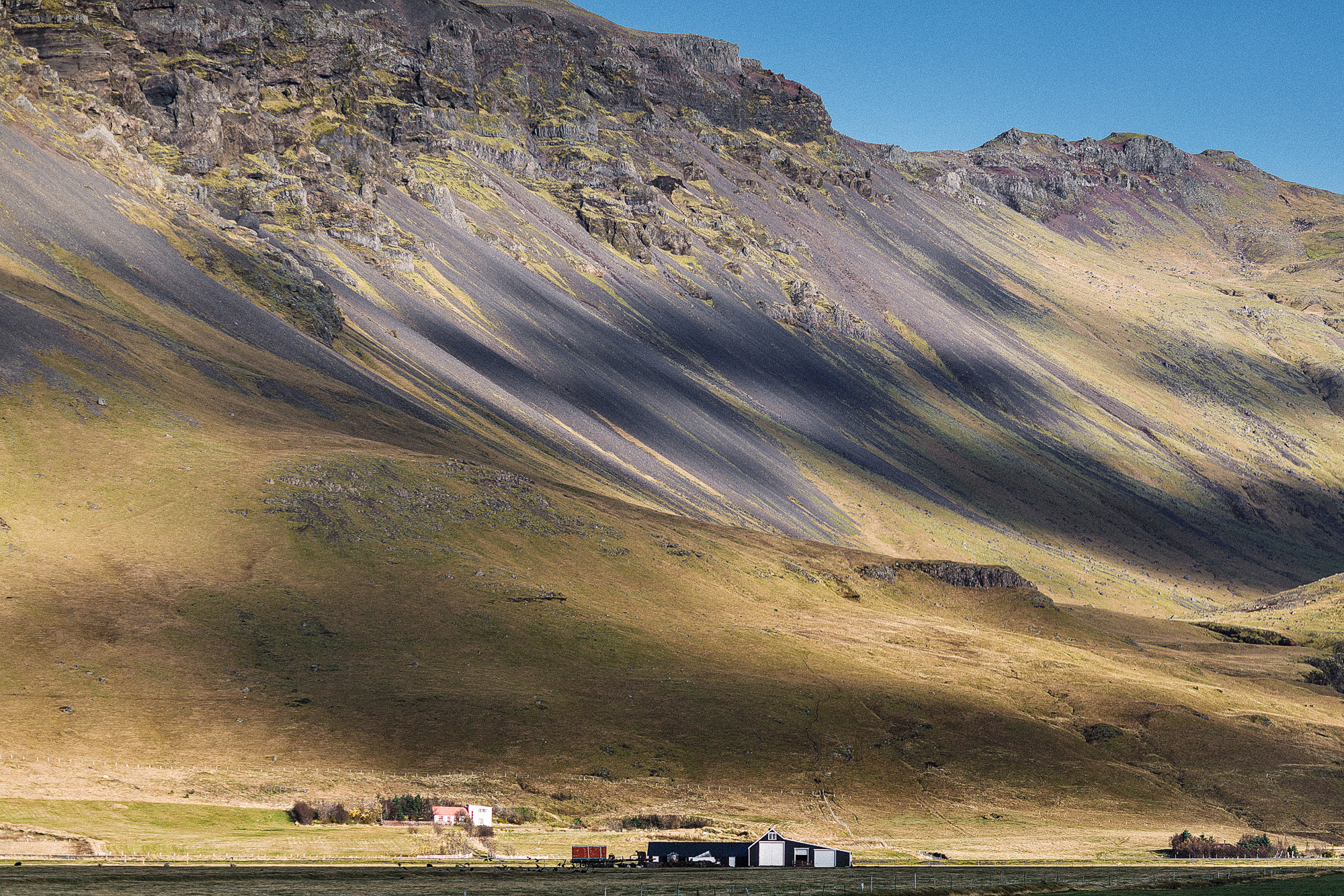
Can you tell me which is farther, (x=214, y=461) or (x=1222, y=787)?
(x=214, y=461)

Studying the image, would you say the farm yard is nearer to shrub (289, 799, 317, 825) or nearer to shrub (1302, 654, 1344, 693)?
shrub (289, 799, 317, 825)

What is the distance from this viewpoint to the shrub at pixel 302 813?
66481 millimetres

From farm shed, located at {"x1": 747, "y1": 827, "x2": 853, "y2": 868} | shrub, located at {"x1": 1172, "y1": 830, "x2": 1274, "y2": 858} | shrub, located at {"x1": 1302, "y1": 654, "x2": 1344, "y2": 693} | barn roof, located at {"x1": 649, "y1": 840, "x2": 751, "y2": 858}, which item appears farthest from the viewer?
shrub, located at {"x1": 1302, "y1": 654, "x2": 1344, "y2": 693}

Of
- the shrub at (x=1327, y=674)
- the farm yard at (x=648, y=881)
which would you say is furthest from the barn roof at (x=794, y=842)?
the shrub at (x=1327, y=674)

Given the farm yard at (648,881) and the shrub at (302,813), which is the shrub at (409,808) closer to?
the shrub at (302,813)

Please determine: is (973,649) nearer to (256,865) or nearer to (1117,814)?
(1117,814)

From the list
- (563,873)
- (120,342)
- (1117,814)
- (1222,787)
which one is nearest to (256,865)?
(563,873)

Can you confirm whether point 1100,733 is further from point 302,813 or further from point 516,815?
point 302,813

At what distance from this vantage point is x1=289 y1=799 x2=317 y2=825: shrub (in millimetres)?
66481

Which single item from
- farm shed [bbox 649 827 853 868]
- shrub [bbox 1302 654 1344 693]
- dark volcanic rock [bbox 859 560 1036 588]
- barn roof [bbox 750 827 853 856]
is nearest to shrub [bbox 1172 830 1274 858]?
barn roof [bbox 750 827 853 856]

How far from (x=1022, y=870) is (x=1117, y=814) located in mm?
23810

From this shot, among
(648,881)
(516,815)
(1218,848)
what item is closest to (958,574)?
(1218,848)

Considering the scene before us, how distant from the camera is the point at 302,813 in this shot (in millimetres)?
66938

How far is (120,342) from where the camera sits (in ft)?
448
